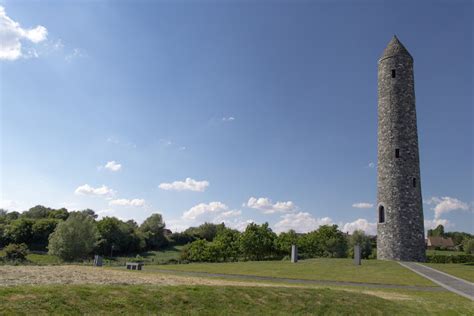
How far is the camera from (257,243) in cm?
5119

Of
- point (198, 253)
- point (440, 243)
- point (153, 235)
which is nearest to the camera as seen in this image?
point (198, 253)

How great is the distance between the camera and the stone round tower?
36.3m

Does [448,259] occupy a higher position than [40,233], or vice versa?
[448,259]

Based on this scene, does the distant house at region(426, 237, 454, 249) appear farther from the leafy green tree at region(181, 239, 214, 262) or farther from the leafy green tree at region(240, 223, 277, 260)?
the leafy green tree at region(181, 239, 214, 262)

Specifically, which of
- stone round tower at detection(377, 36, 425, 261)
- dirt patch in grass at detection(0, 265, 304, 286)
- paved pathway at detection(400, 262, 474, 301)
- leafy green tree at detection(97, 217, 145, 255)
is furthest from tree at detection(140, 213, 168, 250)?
paved pathway at detection(400, 262, 474, 301)

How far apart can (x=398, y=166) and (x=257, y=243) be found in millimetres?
21481

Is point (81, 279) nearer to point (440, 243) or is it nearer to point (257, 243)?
point (257, 243)

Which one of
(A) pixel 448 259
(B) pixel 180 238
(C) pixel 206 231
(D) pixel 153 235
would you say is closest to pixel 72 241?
(D) pixel 153 235

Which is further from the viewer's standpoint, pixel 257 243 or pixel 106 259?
pixel 106 259

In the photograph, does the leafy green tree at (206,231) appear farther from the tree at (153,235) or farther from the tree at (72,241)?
the tree at (72,241)

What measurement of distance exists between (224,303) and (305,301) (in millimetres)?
2957

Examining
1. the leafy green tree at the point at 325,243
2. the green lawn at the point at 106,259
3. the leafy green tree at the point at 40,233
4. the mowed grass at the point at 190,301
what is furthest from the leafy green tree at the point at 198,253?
the leafy green tree at the point at 40,233

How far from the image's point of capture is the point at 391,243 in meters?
36.4

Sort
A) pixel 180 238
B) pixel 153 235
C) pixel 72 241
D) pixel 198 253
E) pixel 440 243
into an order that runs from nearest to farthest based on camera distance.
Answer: pixel 198 253 < pixel 72 241 < pixel 153 235 < pixel 440 243 < pixel 180 238
